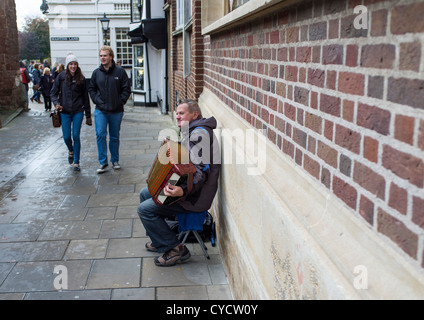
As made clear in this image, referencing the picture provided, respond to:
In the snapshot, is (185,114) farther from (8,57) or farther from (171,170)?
(8,57)

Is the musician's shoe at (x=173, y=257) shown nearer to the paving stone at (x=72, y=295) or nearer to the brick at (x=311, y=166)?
the paving stone at (x=72, y=295)

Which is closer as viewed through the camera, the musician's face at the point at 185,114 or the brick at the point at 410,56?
the brick at the point at 410,56

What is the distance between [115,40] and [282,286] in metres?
27.4

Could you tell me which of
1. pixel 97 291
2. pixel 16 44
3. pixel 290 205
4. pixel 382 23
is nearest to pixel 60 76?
pixel 97 291

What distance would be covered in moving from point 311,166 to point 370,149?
22.5 inches

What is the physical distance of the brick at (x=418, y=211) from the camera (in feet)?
3.98

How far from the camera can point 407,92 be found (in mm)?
1274

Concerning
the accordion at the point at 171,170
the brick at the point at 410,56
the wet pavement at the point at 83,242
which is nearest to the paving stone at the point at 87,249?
the wet pavement at the point at 83,242

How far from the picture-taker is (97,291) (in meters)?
3.68

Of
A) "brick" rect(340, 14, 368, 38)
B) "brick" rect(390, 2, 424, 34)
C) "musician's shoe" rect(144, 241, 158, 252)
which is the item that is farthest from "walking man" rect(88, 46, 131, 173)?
"brick" rect(390, 2, 424, 34)

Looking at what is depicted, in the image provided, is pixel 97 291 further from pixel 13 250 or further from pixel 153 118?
pixel 153 118

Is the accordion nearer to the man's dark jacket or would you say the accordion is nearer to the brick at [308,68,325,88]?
the brick at [308,68,325,88]

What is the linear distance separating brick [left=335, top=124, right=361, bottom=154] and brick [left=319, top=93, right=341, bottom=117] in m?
0.06

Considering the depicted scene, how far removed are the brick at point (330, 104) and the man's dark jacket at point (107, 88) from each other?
5871 mm
